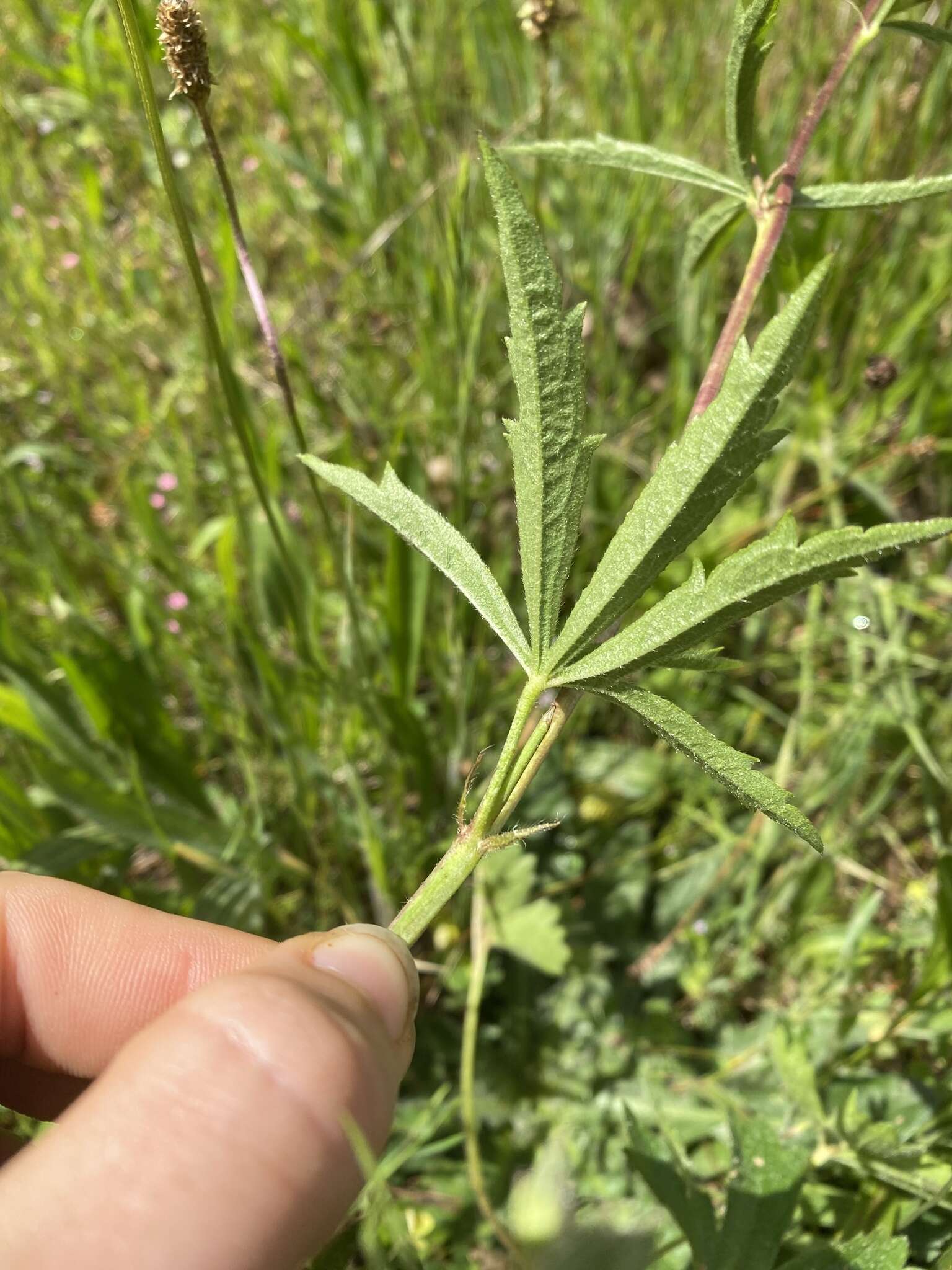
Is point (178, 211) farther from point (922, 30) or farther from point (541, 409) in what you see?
point (922, 30)

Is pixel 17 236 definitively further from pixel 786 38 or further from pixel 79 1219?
pixel 79 1219

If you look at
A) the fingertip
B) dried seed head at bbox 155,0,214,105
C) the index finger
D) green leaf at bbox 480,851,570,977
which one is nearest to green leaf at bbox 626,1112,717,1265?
green leaf at bbox 480,851,570,977

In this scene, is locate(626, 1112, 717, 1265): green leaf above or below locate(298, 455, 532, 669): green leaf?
below

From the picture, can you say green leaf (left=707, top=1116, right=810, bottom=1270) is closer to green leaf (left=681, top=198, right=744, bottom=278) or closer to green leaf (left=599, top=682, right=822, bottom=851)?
green leaf (left=599, top=682, right=822, bottom=851)

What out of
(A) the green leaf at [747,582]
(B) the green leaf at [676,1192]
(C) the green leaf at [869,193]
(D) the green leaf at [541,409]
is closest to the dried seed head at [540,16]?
(C) the green leaf at [869,193]

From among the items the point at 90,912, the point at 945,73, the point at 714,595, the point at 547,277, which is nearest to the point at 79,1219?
the point at 90,912

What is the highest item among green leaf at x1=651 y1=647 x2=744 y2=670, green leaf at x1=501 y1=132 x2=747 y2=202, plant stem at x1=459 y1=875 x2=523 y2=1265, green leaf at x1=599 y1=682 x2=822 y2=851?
green leaf at x1=501 y1=132 x2=747 y2=202
